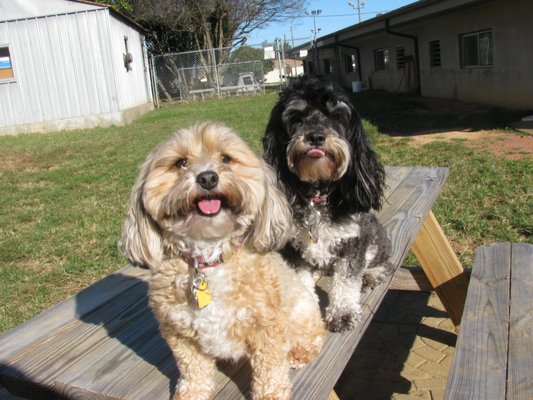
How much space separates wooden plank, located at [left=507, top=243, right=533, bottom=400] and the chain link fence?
2223 cm

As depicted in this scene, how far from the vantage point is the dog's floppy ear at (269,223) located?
187 centimetres

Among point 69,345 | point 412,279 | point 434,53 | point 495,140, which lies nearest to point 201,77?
point 434,53

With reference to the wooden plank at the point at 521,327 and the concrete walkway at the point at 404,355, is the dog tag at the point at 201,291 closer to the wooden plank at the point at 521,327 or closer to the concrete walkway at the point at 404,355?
the wooden plank at the point at 521,327

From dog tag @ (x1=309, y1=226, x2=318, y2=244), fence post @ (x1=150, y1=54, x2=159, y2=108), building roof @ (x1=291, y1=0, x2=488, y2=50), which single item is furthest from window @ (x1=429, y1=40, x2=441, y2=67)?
dog tag @ (x1=309, y1=226, x2=318, y2=244)

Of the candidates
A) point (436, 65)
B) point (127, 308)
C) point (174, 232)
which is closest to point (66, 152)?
point (127, 308)

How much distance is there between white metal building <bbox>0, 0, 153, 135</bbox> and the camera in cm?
1512

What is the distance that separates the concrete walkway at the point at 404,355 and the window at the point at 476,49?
11.0 metres

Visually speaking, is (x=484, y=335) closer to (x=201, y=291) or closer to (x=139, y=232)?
(x=201, y=291)

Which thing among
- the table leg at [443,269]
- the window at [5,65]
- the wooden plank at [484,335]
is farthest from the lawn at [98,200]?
the window at [5,65]

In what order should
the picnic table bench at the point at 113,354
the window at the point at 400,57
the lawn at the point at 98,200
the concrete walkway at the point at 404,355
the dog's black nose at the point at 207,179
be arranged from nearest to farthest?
the dog's black nose at the point at 207,179 → the picnic table bench at the point at 113,354 → the concrete walkway at the point at 404,355 → the lawn at the point at 98,200 → the window at the point at 400,57

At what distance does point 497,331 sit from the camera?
229 cm

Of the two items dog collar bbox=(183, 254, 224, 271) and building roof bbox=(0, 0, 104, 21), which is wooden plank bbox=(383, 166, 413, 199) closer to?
dog collar bbox=(183, 254, 224, 271)

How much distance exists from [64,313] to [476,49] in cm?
1421

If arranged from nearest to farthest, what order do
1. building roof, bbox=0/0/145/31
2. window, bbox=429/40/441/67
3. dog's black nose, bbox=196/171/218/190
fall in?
dog's black nose, bbox=196/171/218/190 < building roof, bbox=0/0/145/31 < window, bbox=429/40/441/67
